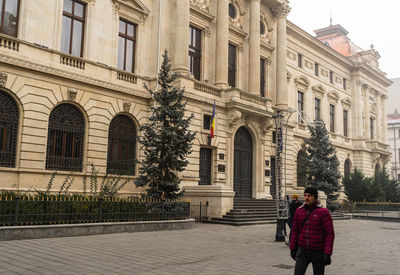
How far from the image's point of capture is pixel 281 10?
109ft

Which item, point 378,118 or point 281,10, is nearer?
point 281,10

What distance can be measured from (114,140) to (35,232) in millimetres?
10077

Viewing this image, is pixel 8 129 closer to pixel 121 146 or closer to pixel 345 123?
pixel 121 146

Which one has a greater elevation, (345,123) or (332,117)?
(332,117)

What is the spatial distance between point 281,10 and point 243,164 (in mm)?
13678

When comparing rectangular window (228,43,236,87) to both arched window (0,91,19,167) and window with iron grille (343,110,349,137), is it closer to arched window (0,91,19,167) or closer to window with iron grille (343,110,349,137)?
arched window (0,91,19,167)

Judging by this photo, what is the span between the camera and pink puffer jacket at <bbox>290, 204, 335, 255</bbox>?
5.90 meters

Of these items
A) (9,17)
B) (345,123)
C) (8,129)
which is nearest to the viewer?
(8,129)

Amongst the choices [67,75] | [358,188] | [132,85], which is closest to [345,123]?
[358,188]

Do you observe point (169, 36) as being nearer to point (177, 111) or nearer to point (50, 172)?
point (177, 111)

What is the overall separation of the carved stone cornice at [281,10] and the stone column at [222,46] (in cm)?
725

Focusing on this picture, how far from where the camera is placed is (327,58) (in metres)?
43.8

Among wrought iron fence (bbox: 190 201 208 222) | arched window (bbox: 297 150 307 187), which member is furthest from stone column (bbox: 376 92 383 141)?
wrought iron fence (bbox: 190 201 208 222)

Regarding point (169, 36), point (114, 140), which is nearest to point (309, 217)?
point (114, 140)
